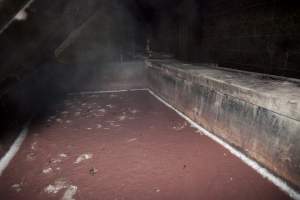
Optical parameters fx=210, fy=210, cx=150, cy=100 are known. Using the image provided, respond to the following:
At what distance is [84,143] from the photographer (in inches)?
157

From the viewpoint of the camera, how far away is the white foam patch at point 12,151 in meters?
3.38

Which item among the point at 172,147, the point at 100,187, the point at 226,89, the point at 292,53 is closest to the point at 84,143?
the point at 100,187

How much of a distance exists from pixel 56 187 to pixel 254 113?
2982 millimetres

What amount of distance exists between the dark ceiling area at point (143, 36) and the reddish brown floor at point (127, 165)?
5.14 feet

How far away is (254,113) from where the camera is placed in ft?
10.2

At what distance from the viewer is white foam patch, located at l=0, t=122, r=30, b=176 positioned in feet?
11.1

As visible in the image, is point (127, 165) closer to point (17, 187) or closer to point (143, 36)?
point (17, 187)

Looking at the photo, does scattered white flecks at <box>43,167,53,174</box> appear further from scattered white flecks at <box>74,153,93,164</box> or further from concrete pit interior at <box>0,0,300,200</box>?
scattered white flecks at <box>74,153,93,164</box>

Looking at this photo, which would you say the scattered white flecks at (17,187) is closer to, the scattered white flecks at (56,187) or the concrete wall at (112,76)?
the scattered white flecks at (56,187)

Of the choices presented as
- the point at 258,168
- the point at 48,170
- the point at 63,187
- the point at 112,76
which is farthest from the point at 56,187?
the point at 112,76

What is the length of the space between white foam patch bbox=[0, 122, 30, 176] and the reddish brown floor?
11cm

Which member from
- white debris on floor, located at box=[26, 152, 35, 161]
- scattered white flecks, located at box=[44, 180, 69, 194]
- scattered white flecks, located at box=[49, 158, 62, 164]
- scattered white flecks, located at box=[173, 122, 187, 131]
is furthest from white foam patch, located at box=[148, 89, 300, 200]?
white debris on floor, located at box=[26, 152, 35, 161]

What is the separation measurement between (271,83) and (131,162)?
2580mm

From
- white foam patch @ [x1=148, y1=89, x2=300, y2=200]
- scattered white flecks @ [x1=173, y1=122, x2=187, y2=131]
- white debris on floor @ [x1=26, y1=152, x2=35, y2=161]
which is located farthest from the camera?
scattered white flecks @ [x1=173, y1=122, x2=187, y2=131]
